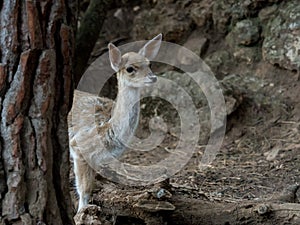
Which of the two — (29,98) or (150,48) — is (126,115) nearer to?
(150,48)

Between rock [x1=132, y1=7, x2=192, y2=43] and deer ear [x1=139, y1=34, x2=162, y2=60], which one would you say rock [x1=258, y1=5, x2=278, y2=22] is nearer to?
rock [x1=132, y1=7, x2=192, y2=43]

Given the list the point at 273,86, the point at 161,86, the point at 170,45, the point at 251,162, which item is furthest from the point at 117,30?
the point at 251,162

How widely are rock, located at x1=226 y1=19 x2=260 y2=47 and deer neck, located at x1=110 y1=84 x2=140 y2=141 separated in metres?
2.83

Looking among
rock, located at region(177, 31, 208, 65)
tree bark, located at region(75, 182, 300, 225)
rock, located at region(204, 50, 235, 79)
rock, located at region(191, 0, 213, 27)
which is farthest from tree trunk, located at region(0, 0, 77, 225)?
rock, located at region(191, 0, 213, 27)

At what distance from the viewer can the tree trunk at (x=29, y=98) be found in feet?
7.97

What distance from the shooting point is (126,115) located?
4.45m

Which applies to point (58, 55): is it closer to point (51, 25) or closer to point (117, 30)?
point (51, 25)

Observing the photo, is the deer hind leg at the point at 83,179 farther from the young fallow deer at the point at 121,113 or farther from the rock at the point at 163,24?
the rock at the point at 163,24

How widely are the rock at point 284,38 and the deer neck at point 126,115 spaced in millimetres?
2656

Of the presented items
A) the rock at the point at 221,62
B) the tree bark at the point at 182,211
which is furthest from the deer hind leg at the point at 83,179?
the rock at the point at 221,62

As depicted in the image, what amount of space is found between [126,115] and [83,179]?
614 millimetres

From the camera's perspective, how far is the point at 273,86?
255 inches

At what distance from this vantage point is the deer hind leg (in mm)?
4289

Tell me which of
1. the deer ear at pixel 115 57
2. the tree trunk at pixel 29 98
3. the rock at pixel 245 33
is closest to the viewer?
the tree trunk at pixel 29 98
